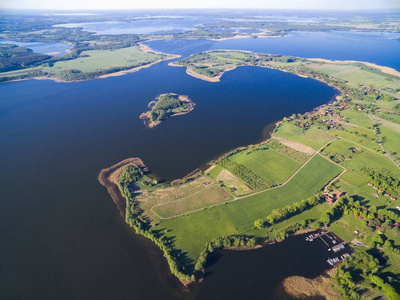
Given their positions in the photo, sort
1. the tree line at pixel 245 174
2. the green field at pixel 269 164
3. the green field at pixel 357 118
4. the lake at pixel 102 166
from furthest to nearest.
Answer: the green field at pixel 357 118, the green field at pixel 269 164, the tree line at pixel 245 174, the lake at pixel 102 166

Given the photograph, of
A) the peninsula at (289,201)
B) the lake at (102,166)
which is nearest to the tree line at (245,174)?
the peninsula at (289,201)

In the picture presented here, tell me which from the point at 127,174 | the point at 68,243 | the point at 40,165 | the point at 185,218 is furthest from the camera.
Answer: the point at 40,165

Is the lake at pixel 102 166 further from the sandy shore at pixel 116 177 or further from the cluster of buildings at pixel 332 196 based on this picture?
the cluster of buildings at pixel 332 196

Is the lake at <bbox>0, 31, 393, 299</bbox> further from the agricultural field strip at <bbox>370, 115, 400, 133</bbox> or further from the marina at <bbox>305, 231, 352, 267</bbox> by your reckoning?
the agricultural field strip at <bbox>370, 115, 400, 133</bbox>

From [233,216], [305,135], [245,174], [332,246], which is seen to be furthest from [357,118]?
[233,216]

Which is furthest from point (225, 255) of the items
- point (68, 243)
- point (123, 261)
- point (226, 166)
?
point (68, 243)

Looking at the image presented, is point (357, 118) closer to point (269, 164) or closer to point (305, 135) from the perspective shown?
point (305, 135)

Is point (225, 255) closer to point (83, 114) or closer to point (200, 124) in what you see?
A: point (200, 124)
